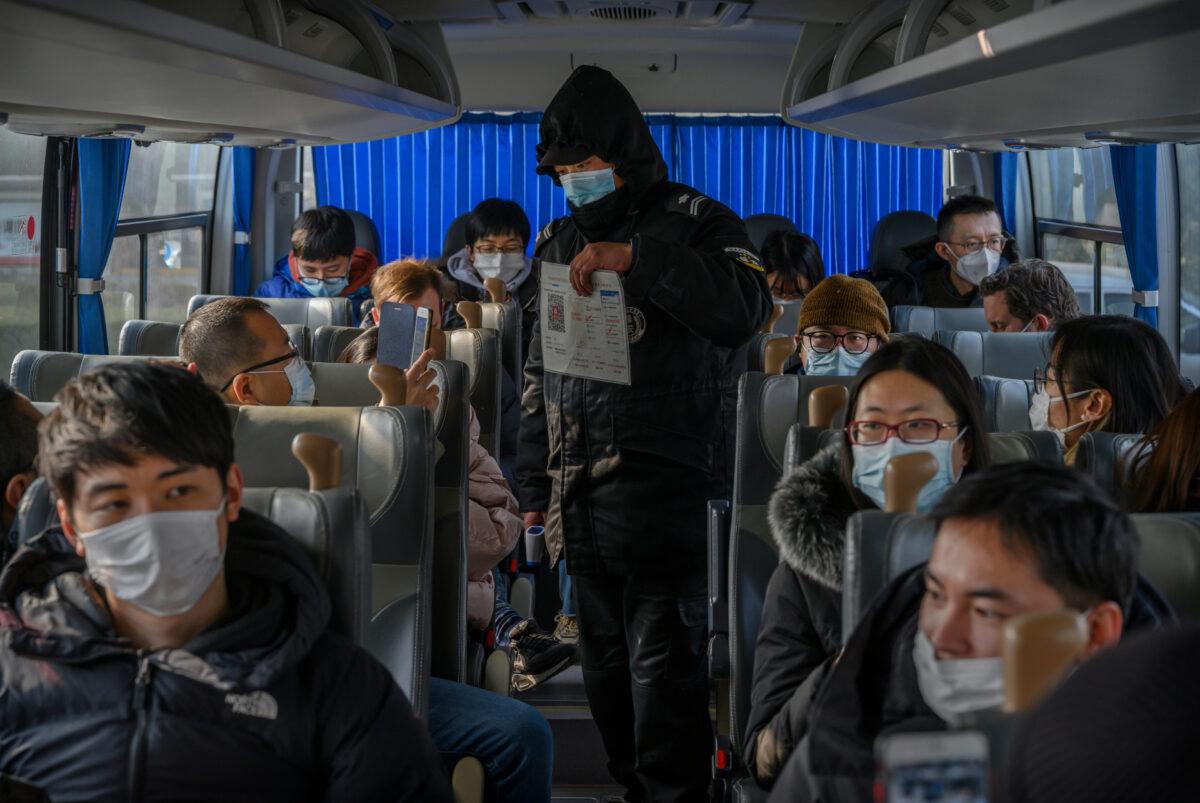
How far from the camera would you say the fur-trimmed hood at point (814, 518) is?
2.46 meters

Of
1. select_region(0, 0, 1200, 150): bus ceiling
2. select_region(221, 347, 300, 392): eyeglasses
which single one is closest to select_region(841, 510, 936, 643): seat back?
select_region(0, 0, 1200, 150): bus ceiling

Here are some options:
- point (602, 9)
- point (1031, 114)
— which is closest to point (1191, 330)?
point (1031, 114)

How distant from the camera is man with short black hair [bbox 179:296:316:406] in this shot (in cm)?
343

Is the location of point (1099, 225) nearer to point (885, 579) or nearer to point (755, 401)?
point (755, 401)

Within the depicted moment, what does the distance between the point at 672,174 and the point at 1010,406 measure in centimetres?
673

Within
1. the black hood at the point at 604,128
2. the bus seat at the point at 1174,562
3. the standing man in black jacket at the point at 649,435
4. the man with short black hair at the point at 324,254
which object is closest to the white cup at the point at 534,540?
the standing man in black jacket at the point at 649,435

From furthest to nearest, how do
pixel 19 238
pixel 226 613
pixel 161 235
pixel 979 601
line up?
pixel 161 235
pixel 19 238
pixel 226 613
pixel 979 601

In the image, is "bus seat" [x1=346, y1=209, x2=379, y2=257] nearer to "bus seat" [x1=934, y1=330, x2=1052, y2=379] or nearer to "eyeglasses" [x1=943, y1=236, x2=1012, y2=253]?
"eyeglasses" [x1=943, y1=236, x2=1012, y2=253]

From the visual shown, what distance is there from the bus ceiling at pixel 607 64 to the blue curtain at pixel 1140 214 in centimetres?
51

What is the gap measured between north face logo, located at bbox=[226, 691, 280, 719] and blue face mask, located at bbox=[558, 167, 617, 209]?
7.02 ft

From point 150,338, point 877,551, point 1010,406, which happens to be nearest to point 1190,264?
point 1010,406

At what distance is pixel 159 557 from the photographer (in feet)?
6.48

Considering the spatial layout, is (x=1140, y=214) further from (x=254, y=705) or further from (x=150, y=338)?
(x=254, y=705)

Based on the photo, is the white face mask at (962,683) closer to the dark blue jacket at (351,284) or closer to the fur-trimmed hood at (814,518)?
the fur-trimmed hood at (814,518)
